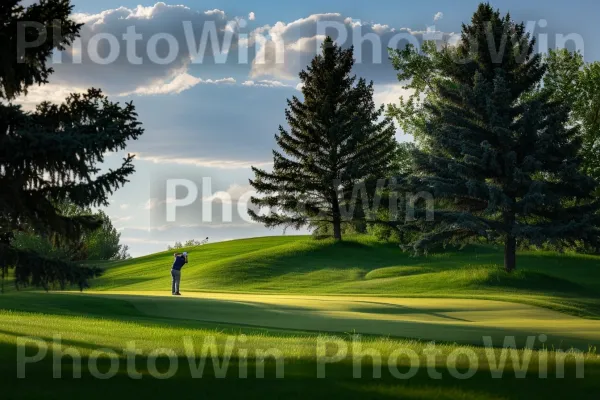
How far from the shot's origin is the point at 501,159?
134 feet

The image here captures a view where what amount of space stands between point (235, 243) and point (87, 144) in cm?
5616

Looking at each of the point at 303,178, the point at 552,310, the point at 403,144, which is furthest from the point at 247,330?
the point at 403,144

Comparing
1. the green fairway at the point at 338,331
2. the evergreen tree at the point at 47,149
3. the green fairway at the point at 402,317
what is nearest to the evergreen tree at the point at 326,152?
the green fairway at the point at 338,331

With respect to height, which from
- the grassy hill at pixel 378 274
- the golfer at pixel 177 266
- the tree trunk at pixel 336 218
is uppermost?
the tree trunk at pixel 336 218

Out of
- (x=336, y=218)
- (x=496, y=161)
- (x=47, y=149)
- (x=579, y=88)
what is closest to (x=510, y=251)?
(x=496, y=161)

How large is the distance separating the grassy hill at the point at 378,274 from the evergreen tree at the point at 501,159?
2.20 meters

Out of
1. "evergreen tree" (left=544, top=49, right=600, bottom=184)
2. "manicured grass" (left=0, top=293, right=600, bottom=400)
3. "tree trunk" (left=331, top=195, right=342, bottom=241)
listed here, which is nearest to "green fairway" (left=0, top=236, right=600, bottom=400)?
"manicured grass" (left=0, top=293, right=600, bottom=400)

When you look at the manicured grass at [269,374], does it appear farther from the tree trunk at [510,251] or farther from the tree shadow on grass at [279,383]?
the tree trunk at [510,251]

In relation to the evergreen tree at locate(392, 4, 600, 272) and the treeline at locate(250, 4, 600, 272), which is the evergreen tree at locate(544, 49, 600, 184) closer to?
the treeline at locate(250, 4, 600, 272)

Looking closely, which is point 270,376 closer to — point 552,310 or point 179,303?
Result: point 179,303

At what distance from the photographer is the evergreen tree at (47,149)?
1492cm

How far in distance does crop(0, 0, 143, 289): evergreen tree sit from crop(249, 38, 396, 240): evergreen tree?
41546 millimetres

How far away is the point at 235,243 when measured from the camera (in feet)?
232

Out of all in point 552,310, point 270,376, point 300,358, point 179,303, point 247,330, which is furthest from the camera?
point 552,310
